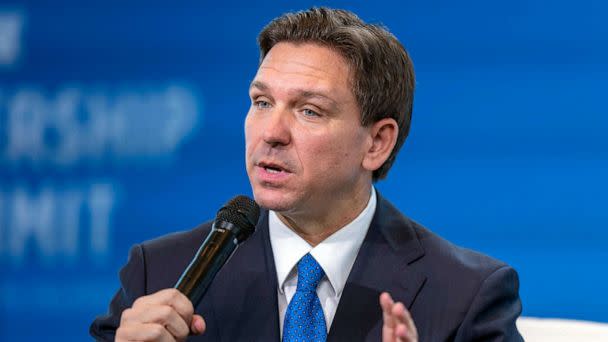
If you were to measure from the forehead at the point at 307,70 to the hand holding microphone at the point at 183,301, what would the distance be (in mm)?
399

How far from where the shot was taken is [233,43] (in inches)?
126

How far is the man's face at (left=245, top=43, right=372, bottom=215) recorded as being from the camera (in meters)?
1.91

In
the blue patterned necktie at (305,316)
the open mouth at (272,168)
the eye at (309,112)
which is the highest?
the eye at (309,112)

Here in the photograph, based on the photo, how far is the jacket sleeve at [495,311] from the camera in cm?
190

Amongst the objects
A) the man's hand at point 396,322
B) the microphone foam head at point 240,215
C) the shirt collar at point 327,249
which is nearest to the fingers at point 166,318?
the microphone foam head at point 240,215

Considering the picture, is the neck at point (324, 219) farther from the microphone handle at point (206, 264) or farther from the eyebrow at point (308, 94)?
the microphone handle at point (206, 264)

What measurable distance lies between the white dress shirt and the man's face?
65mm

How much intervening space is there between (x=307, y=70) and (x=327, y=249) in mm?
368

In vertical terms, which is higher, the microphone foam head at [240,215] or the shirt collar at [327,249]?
the microphone foam head at [240,215]

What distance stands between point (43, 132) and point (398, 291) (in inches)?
69.2

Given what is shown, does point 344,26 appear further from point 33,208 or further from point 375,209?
point 33,208

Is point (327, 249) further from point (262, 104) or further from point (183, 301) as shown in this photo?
point (183, 301)

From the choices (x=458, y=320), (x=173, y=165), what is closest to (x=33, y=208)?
(x=173, y=165)

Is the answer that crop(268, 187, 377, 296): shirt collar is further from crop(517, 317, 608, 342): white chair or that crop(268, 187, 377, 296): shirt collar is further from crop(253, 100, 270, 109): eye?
crop(517, 317, 608, 342): white chair
